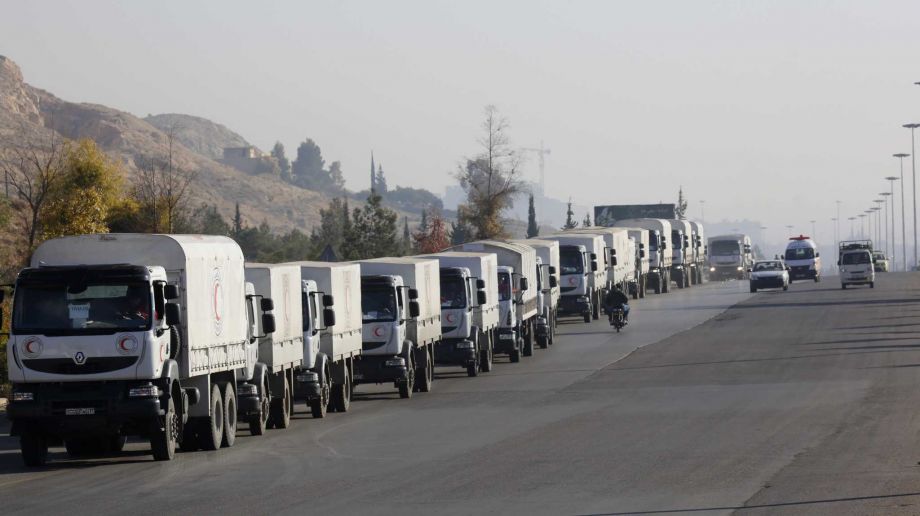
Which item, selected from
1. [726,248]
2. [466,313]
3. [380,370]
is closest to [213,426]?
[380,370]

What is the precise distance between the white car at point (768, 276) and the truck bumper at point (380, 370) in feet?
176

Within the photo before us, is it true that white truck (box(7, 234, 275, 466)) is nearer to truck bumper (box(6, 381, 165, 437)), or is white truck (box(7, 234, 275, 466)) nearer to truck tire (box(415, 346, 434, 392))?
truck bumper (box(6, 381, 165, 437))

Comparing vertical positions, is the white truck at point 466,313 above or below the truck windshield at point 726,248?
below

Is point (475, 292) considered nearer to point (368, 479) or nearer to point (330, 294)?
point (330, 294)

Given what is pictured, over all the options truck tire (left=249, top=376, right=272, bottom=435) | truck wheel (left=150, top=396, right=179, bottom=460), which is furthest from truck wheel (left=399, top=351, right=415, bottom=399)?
truck wheel (left=150, top=396, right=179, bottom=460)

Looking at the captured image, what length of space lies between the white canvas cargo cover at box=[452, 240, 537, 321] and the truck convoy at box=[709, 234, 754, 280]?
211ft

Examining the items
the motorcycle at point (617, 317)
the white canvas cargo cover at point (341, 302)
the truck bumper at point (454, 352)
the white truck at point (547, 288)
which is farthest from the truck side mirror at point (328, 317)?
the motorcycle at point (617, 317)

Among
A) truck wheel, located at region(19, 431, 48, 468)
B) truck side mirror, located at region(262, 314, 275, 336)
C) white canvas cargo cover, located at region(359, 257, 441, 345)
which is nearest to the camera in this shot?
truck wheel, located at region(19, 431, 48, 468)

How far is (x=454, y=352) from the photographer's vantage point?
120 feet

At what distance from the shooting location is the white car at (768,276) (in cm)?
8212

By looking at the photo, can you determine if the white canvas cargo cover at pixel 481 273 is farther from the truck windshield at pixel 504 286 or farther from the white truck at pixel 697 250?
the white truck at pixel 697 250

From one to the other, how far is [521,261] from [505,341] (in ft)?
13.6

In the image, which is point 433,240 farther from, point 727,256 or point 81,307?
point 81,307

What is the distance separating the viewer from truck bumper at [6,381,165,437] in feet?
64.5
